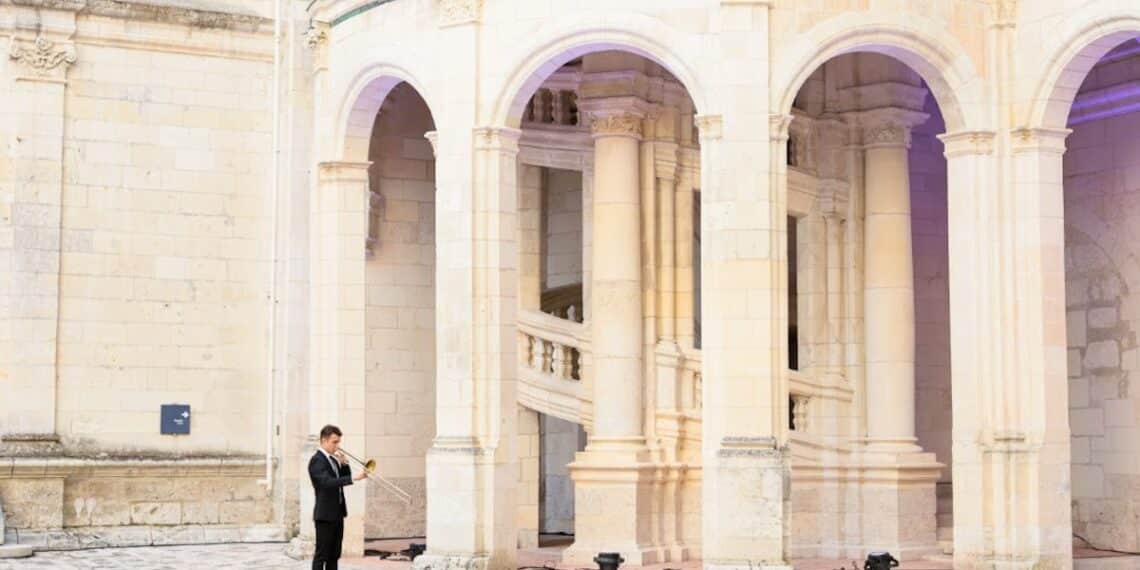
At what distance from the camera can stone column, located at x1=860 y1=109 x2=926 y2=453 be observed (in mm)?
21234

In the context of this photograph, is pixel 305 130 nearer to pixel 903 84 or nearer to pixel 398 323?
pixel 398 323

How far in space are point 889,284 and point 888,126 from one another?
1.81m

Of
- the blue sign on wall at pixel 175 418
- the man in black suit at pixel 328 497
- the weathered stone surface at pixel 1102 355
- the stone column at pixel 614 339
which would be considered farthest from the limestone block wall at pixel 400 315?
the weathered stone surface at pixel 1102 355

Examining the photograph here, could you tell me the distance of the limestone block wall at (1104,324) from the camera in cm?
2148

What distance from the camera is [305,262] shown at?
22.9 meters

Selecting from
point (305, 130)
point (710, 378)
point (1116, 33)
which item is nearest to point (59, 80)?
point (305, 130)

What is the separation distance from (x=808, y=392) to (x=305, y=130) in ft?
22.4

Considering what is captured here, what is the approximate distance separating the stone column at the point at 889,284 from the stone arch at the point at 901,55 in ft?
8.39

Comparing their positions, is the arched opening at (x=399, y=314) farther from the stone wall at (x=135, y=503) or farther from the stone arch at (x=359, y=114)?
the stone arch at (x=359, y=114)

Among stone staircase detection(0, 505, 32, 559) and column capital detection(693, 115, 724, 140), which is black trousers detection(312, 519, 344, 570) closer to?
column capital detection(693, 115, 724, 140)

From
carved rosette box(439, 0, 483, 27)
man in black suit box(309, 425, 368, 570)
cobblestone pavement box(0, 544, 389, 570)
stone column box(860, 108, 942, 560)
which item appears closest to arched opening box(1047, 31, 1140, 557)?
stone column box(860, 108, 942, 560)

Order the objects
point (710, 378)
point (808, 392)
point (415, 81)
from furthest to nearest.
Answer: point (808, 392) → point (415, 81) → point (710, 378)

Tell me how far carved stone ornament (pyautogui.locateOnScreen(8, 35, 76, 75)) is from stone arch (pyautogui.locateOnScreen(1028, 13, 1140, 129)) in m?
11.0

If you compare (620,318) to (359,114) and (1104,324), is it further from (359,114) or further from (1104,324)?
(1104,324)
